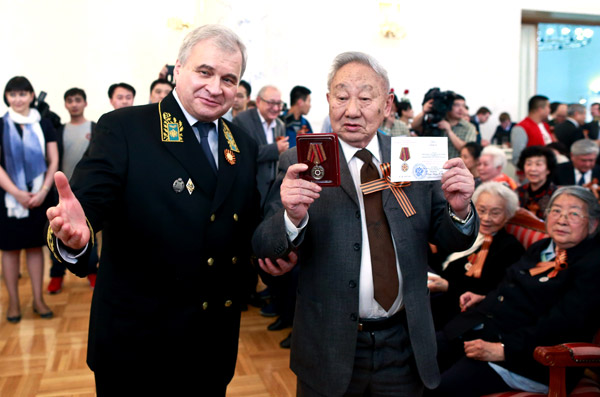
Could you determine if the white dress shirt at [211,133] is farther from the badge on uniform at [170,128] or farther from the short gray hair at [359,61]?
the short gray hair at [359,61]

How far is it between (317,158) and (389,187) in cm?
31

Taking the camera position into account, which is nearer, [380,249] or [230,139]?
[380,249]

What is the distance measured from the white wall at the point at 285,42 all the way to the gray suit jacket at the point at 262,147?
2.19m

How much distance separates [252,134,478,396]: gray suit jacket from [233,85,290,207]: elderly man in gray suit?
104 inches

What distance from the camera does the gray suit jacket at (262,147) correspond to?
4109 mm

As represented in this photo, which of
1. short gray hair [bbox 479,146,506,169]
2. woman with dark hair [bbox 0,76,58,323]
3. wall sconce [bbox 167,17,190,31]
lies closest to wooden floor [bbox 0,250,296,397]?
woman with dark hair [bbox 0,76,58,323]

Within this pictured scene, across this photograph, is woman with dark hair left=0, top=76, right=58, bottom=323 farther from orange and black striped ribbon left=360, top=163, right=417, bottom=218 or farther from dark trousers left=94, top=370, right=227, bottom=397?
orange and black striped ribbon left=360, top=163, right=417, bottom=218

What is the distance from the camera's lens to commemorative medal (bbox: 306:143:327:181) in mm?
1349

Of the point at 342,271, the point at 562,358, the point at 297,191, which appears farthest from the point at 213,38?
the point at 562,358

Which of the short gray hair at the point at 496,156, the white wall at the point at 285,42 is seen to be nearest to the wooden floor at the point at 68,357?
the short gray hair at the point at 496,156

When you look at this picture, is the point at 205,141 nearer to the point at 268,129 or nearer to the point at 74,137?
the point at 268,129

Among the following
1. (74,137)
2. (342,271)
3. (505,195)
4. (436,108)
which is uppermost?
(436,108)

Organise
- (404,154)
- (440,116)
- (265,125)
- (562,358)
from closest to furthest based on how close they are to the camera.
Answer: (404,154) → (562,358) → (440,116) → (265,125)

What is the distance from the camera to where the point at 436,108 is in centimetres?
429
